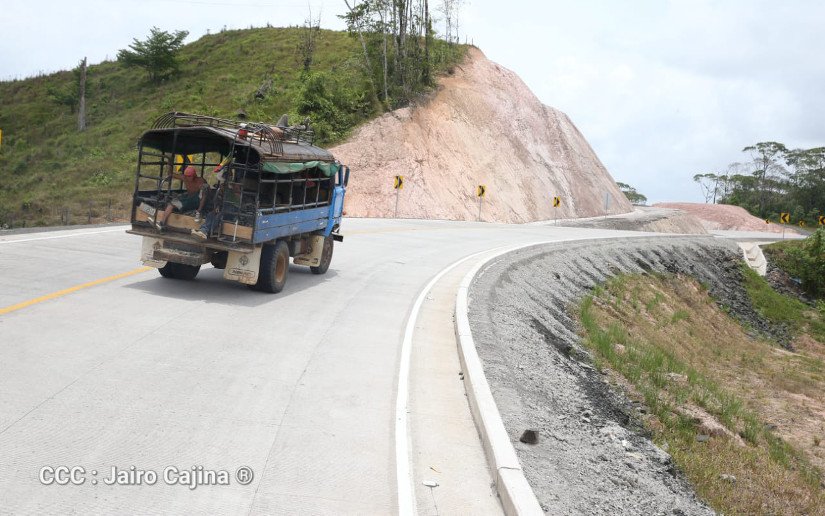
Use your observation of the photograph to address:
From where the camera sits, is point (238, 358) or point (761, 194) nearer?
point (238, 358)

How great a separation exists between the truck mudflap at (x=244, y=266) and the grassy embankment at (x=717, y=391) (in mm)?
6636

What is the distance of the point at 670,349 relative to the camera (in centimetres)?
2048

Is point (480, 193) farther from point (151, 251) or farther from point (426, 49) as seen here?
point (151, 251)

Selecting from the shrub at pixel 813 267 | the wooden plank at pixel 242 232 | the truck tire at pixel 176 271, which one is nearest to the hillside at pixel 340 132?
the shrub at pixel 813 267

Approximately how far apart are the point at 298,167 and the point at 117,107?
48.9 m

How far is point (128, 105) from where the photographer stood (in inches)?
2186

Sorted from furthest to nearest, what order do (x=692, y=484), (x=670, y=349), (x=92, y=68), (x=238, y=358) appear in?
(x=92, y=68) → (x=670, y=349) → (x=238, y=358) → (x=692, y=484)

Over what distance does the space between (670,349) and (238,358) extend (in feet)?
50.2

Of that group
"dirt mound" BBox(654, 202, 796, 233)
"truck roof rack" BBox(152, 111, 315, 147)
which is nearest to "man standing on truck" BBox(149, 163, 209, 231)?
"truck roof rack" BBox(152, 111, 315, 147)

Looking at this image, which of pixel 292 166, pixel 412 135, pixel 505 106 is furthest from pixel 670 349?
pixel 505 106

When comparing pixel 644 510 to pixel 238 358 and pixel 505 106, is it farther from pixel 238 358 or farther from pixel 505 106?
pixel 505 106

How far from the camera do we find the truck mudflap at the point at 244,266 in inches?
485

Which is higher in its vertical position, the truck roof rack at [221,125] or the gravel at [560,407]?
the truck roof rack at [221,125]

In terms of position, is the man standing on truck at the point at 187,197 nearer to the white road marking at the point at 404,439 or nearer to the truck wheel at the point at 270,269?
the truck wheel at the point at 270,269
